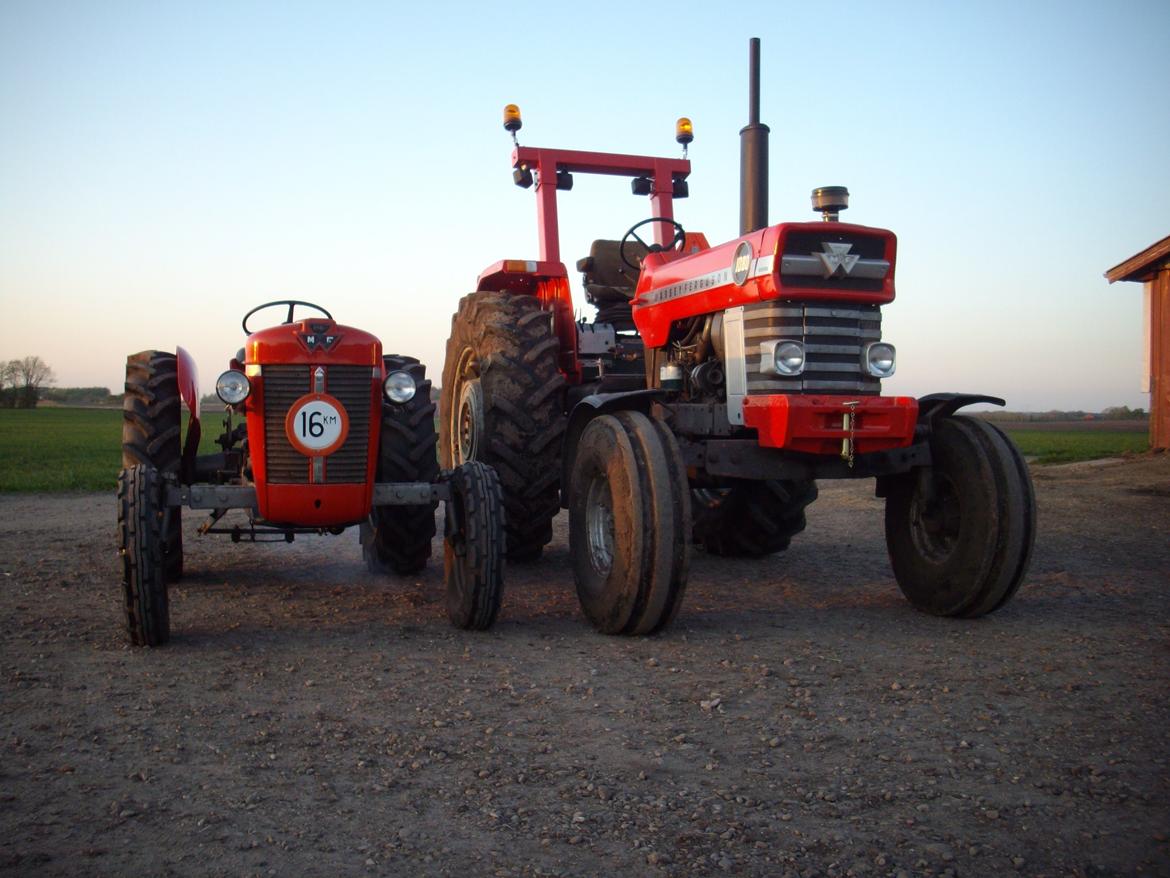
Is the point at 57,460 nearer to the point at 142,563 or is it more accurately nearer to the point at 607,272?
the point at 607,272

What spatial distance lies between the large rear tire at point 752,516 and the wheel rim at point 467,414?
1616mm

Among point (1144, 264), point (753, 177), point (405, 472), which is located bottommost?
point (405, 472)

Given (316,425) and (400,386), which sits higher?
(400,386)

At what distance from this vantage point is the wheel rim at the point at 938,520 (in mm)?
→ 5805

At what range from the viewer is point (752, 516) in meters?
7.62

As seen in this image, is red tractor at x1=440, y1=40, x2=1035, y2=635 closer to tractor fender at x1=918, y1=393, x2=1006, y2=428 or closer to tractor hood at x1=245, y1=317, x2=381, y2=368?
tractor fender at x1=918, y1=393, x2=1006, y2=428

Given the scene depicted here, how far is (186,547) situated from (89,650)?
373cm

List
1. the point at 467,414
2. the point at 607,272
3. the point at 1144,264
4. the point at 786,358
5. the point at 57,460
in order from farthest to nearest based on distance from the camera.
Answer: the point at 57,460, the point at 1144,264, the point at 607,272, the point at 467,414, the point at 786,358

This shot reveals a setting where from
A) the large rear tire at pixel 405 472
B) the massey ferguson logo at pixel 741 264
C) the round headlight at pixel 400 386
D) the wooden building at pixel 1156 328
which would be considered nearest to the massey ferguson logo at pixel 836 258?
the massey ferguson logo at pixel 741 264

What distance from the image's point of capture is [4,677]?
442 centimetres

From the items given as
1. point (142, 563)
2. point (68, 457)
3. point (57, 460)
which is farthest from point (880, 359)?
point (68, 457)

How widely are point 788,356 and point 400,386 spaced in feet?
6.65

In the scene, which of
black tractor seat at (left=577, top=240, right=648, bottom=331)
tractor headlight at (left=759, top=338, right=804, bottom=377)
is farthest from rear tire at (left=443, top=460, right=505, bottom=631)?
black tractor seat at (left=577, top=240, right=648, bottom=331)

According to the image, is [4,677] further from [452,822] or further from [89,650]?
[452,822]
